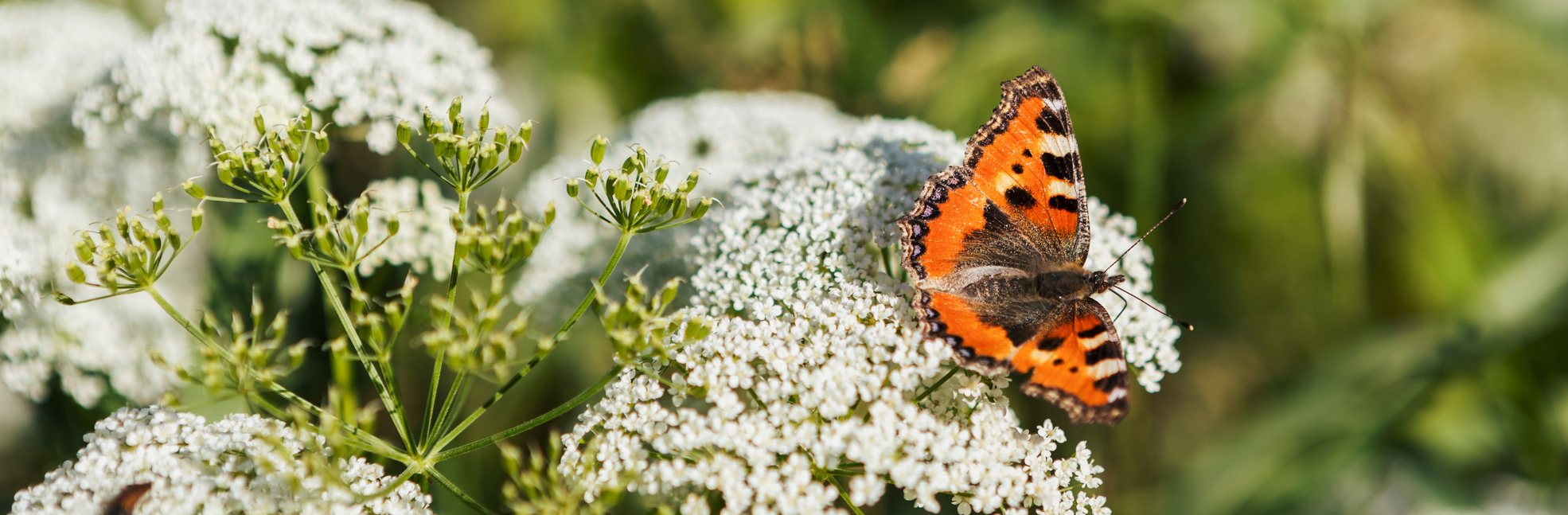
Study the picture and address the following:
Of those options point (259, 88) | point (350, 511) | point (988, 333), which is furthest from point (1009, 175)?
point (259, 88)

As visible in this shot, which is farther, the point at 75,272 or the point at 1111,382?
the point at 1111,382

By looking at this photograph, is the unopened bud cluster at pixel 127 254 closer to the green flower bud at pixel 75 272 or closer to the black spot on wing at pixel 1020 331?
the green flower bud at pixel 75 272

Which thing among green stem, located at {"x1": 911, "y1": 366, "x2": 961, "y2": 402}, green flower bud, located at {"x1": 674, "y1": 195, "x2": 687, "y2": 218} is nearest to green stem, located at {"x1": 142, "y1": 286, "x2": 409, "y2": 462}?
green flower bud, located at {"x1": 674, "y1": 195, "x2": 687, "y2": 218}

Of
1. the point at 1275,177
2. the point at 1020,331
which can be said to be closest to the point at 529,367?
the point at 1020,331

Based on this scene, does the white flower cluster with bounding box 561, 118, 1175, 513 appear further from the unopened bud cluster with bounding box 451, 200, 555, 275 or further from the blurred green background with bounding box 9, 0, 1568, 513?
the blurred green background with bounding box 9, 0, 1568, 513

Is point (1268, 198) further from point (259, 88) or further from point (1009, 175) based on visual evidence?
point (259, 88)

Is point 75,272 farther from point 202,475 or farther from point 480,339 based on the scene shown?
point 480,339
